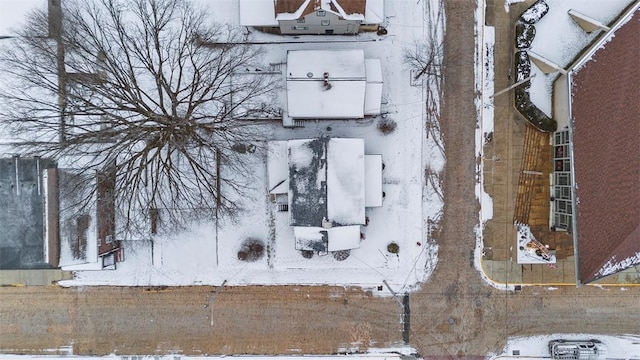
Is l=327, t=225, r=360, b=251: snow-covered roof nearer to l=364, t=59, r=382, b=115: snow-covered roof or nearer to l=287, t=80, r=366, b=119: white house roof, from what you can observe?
l=287, t=80, r=366, b=119: white house roof

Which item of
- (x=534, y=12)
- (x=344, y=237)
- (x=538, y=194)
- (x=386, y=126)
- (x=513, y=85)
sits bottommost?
(x=344, y=237)

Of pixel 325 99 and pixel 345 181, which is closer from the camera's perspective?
pixel 345 181

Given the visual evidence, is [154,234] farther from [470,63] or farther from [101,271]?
[470,63]

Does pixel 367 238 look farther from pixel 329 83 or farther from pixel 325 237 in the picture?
pixel 329 83

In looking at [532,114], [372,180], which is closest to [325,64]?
[372,180]

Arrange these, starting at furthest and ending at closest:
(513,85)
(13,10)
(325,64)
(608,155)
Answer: (513,85)
(13,10)
(325,64)
(608,155)

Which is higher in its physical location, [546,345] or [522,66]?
[522,66]

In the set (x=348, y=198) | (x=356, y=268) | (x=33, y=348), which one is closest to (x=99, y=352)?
(x=33, y=348)
